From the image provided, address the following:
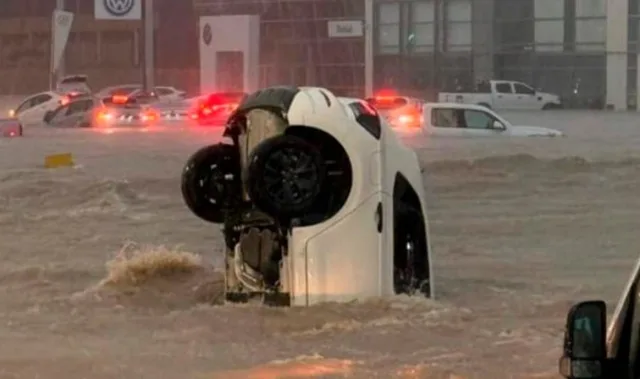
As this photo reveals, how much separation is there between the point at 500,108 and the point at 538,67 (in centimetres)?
439

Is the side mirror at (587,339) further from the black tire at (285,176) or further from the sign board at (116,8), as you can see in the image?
the sign board at (116,8)

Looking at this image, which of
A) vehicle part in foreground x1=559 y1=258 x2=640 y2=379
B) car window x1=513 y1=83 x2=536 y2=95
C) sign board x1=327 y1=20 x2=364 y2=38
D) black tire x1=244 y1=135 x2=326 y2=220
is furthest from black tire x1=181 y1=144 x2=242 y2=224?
sign board x1=327 y1=20 x2=364 y2=38

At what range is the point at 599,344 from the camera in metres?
3.53

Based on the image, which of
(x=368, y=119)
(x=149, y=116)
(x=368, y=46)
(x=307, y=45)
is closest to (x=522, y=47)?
(x=368, y=46)

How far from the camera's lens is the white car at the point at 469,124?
35.0 meters

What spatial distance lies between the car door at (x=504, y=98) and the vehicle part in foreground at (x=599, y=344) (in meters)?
52.7

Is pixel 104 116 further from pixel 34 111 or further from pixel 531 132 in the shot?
pixel 531 132

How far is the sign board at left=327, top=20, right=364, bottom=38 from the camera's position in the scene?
65481mm

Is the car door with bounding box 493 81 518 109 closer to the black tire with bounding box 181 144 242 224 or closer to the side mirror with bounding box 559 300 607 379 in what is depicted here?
the black tire with bounding box 181 144 242 224

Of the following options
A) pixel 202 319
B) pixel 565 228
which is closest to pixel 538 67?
pixel 565 228

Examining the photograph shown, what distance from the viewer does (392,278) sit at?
9.38 m

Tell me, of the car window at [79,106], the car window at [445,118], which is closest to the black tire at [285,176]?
the car window at [445,118]

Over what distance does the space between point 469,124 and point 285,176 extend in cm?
2696

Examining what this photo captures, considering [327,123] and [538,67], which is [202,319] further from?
[538,67]
